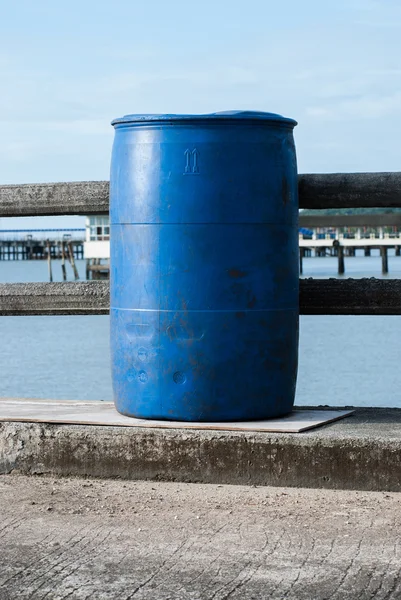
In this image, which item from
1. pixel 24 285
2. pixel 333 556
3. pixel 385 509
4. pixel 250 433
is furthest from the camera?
pixel 24 285

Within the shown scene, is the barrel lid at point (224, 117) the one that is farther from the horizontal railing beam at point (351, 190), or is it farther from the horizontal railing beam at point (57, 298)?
the horizontal railing beam at point (57, 298)

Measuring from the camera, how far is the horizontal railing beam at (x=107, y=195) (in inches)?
198

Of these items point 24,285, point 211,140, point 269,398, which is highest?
point 211,140

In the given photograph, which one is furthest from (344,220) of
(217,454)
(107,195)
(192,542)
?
(192,542)

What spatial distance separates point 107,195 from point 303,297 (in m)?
1.08

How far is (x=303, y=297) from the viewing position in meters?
5.17

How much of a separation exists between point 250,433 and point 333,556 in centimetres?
106

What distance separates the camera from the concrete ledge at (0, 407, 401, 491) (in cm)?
443

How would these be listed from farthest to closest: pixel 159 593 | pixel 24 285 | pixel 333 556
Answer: pixel 24 285, pixel 333 556, pixel 159 593

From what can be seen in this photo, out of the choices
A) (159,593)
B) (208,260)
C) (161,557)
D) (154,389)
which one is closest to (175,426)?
(154,389)

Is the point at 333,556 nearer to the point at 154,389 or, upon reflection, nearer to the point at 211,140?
the point at 154,389

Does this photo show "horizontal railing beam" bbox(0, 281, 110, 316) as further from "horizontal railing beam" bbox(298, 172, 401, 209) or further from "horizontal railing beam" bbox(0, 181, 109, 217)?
"horizontal railing beam" bbox(298, 172, 401, 209)

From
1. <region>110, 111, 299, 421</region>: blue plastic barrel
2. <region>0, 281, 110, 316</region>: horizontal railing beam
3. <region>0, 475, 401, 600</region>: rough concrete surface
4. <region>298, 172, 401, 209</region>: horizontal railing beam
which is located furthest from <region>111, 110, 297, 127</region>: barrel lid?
<region>0, 475, 401, 600</region>: rough concrete surface

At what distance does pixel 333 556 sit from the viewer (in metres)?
A: 3.53
